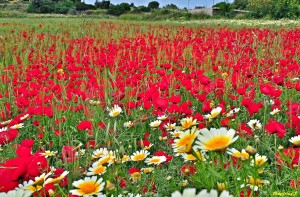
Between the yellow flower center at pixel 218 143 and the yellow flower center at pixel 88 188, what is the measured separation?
0.34 meters

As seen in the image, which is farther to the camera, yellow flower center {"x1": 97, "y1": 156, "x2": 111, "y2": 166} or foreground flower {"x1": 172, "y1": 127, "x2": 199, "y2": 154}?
yellow flower center {"x1": 97, "y1": 156, "x2": 111, "y2": 166}

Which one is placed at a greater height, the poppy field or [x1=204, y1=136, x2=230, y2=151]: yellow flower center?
[x1=204, y1=136, x2=230, y2=151]: yellow flower center

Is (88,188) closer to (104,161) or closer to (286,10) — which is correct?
(104,161)

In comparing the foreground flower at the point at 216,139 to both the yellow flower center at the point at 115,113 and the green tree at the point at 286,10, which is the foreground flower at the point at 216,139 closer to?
the yellow flower center at the point at 115,113

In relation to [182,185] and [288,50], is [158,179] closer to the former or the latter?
[182,185]

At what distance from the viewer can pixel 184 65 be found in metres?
3.62

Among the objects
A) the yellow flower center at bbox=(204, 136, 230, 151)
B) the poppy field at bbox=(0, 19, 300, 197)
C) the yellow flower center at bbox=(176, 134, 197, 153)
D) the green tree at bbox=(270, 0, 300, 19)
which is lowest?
the poppy field at bbox=(0, 19, 300, 197)

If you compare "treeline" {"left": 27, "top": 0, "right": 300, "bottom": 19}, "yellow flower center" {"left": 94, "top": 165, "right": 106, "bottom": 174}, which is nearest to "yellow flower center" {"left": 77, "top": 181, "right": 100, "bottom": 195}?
"yellow flower center" {"left": 94, "top": 165, "right": 106, "bottom": 174}


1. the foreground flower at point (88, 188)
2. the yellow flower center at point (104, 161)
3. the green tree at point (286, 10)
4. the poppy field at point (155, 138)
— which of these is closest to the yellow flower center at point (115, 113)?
the poppy field at point (155, 138)

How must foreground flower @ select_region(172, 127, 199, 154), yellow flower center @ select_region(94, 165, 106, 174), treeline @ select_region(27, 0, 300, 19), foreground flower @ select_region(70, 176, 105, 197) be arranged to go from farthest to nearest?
treeline @ select_region(27, 0, 300, 19)
yellow flower center @ select_region(94, 165, 106, 174)
foreground flower @ select_region(70, 176, 105, 197)
foreground flower @ select_region(172, 127, 199, 154)

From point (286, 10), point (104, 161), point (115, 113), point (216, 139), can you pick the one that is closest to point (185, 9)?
point (286, 10)

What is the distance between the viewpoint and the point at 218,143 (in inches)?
27.2

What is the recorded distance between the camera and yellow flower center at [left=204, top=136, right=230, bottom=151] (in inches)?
26.4

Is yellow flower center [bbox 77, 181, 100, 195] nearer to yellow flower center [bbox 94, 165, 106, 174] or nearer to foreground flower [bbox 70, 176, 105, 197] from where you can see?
foreground flower [bbox 70, 176, 105, 197]
